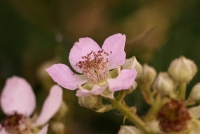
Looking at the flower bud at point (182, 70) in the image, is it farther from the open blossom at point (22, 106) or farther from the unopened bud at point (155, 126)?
the open blossom at point (22, 106)

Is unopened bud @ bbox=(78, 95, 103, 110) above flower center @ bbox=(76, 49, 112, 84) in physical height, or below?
below

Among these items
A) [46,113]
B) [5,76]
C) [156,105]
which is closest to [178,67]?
[156,105]

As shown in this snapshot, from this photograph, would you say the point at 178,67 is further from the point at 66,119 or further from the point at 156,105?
the point at 66,119

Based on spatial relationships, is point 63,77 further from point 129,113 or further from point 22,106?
point 22,106

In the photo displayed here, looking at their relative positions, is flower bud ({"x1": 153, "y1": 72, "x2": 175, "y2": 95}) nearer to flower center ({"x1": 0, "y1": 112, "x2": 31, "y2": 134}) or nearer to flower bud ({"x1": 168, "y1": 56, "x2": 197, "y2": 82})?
flower bud ({"x1": 168, "y1": 56, "x2": 197, "y2": 82})

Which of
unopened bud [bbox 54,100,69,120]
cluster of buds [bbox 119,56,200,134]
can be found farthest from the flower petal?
unopened bud [bbox 54,100,69,120]

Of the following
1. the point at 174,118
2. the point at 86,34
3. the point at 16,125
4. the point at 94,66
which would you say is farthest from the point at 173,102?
the point at 86,34
